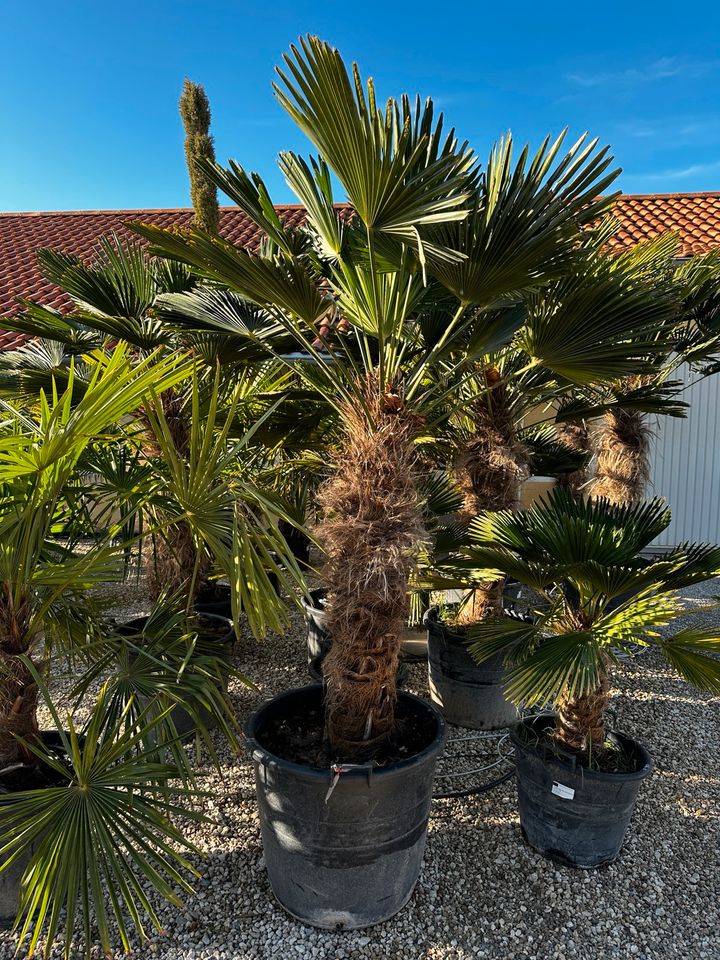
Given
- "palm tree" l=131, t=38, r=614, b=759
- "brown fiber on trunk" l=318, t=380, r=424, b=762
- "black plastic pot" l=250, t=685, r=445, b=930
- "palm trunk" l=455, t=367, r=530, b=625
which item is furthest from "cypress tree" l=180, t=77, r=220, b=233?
"black plastic pot" l=250, t=685, r=445, b=930

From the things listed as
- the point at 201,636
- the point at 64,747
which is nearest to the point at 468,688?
the point at 201,636

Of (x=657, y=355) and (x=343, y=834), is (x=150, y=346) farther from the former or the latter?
(x=657, y=355)

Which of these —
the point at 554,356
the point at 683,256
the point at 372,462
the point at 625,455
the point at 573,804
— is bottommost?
the point at 573,804

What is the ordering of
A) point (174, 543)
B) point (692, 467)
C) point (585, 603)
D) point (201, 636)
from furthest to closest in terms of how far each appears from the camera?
point (692, 467) → point (174, 543) → point (201, 636) → point (585, 603)

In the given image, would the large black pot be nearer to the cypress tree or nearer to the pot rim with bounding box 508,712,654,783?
the pot rim with bounding box 508,712,654,783

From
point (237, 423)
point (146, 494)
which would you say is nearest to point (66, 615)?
point (146, 494)

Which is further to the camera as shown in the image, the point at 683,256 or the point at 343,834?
the point at 683,256

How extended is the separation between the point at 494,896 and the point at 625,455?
13.8 ft

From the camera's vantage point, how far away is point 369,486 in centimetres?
235

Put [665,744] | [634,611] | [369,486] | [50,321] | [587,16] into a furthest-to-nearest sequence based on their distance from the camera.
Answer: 1. [587,16]
2. [665,744]
3. [50,321]
4. [369,486]
5. [634,611]

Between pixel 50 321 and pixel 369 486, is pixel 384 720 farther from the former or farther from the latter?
pixel 50 321

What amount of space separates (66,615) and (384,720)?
1.40m

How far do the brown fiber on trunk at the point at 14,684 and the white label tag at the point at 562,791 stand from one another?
6.98 feet

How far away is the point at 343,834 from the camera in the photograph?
221cm
